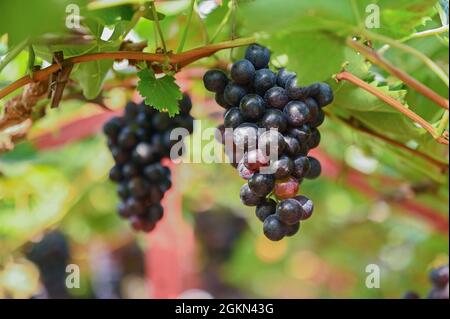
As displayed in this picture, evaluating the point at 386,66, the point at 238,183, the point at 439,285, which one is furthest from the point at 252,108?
the point at 238,183

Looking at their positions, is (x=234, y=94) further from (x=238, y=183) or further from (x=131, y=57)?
(x=238, y=183)

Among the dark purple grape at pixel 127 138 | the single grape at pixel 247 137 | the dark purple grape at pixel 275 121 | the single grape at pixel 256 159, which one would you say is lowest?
the single grape at pixel 256 159

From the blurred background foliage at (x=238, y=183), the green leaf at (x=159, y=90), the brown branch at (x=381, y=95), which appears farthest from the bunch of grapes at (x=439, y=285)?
the green leaf at (x=159, y=90)

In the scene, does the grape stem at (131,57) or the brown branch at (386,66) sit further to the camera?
the grape stem at (131,57)

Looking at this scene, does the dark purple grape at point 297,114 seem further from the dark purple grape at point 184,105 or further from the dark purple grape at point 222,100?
the dark purple grape at point 184,105

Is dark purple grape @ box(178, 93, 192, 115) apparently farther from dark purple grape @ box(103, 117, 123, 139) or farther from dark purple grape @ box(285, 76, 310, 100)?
dark purple grape @ box(285, 76, 310, 100)

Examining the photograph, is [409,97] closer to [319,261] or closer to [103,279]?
[103,279]
